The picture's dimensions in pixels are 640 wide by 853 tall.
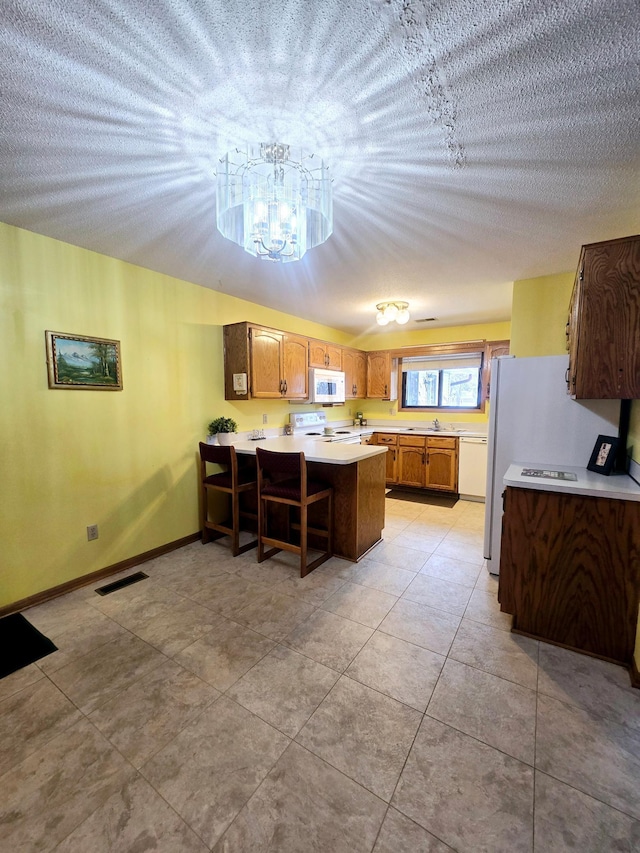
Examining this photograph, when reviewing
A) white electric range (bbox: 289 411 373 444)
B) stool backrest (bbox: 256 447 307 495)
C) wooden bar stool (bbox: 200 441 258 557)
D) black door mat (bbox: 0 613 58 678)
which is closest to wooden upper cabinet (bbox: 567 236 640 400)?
stool backrest (bbox: 256 447 307 495)

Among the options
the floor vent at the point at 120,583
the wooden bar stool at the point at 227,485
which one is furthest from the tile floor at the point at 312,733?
the wooden bar stool at the point at 227,485

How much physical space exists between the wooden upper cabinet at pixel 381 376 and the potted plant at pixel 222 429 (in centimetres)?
292

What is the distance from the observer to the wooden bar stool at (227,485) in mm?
3037

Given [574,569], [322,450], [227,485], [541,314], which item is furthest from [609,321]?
[227,485]

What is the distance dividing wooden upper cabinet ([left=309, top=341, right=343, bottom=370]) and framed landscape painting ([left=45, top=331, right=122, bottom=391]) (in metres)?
2.29

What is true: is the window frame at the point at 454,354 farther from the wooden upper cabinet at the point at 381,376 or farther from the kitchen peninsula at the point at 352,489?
the kitchen peninsula at the point at 352,489

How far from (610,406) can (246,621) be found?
9.08 feet

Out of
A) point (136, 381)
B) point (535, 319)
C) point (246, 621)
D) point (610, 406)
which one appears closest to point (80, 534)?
point (136, 381)

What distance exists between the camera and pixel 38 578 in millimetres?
2340

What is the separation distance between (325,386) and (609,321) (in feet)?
10.6

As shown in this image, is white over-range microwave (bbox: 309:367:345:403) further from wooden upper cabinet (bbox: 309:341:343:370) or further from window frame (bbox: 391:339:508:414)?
window frame (bbox: 391:339:508:414)

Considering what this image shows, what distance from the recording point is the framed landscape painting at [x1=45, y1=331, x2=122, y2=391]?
2.38 metres

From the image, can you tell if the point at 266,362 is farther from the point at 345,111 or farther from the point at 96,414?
the point at 345,111

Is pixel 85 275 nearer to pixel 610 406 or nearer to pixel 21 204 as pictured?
pixel 21 204
